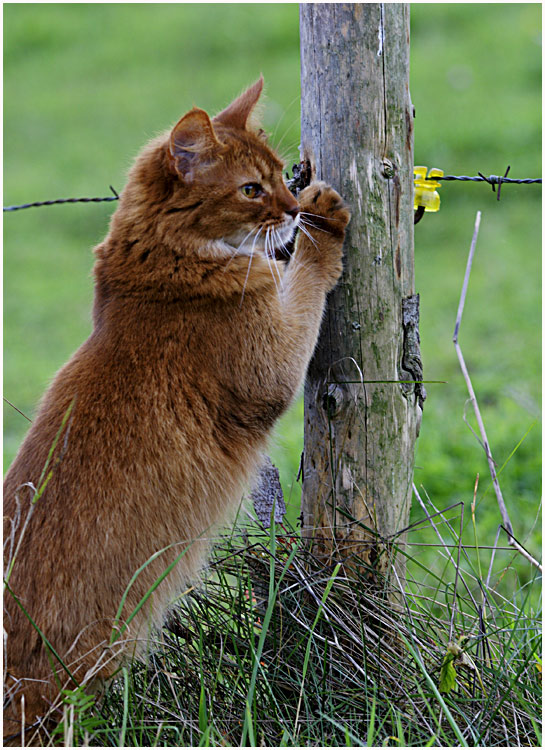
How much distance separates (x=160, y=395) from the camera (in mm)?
2301

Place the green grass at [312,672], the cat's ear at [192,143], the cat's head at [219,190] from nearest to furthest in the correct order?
1. the green grass at [312,672]
2. the cat's ear at [192,143]
3. the cat's head at [219,190]

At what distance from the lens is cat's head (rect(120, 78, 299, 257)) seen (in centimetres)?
243

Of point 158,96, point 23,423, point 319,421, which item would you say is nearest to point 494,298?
point 23,423

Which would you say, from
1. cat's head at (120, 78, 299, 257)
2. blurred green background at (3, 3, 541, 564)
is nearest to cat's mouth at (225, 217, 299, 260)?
cat's head at (120, 78, 299, 257)

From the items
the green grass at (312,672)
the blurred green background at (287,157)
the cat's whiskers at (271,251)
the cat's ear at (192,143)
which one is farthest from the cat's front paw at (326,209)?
the green grass at (312,672)

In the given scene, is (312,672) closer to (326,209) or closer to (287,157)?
(326,209)

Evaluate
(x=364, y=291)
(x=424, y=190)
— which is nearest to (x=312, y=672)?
(x=364, y=291)

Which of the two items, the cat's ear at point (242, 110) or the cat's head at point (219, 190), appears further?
the cat's ear at point (242, 110)

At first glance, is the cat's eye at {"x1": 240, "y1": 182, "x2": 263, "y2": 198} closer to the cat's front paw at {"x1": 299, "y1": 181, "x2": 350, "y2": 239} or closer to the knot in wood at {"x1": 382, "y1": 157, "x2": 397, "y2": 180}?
the cat's front paw at {"x1": 299, "y1": 181, "x2": 350, "y2": 239}

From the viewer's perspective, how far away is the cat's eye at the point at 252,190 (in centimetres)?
250

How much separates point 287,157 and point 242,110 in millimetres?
252

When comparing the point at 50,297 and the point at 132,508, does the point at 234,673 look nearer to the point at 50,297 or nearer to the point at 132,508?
the point at 132,508

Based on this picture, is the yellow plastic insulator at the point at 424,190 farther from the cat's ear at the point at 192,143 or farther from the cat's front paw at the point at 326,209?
the cat's ear at the point at 192,143

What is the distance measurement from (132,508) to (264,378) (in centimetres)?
55
